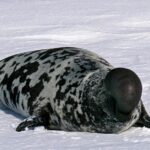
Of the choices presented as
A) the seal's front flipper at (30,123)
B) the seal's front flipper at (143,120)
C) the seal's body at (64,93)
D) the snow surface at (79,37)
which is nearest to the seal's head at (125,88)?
the seal's body at (64,93)

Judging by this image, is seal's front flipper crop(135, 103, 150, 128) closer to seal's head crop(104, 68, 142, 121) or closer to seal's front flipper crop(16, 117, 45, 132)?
seal's head crop(104, 68, 142, 121)

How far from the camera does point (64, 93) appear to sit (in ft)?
12.9

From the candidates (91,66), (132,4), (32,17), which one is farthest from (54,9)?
(91,66)

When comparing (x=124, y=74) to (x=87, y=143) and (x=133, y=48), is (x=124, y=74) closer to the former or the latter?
(x=87, y=143)

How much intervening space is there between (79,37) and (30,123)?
336 cm

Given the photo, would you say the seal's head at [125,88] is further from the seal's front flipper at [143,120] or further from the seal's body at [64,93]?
the seal's front flipper at [143,120]

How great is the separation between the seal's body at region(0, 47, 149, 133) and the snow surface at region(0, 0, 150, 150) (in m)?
0.10

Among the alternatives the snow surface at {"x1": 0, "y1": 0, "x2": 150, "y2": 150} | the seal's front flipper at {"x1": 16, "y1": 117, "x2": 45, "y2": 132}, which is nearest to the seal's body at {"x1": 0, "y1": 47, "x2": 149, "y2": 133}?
the seal's front flipper at {"x1": 16, "y1": 117, "x2": 45, "y2": 132}

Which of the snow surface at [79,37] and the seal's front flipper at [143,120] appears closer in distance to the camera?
the snow surface at [79,37]

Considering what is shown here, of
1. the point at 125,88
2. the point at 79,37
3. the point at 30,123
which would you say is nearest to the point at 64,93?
the point at 30,123

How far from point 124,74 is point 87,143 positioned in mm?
421

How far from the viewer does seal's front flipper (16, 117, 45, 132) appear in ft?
12.4

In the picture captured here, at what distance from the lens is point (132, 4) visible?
9211 mm

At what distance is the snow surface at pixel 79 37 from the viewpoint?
11.0ft
